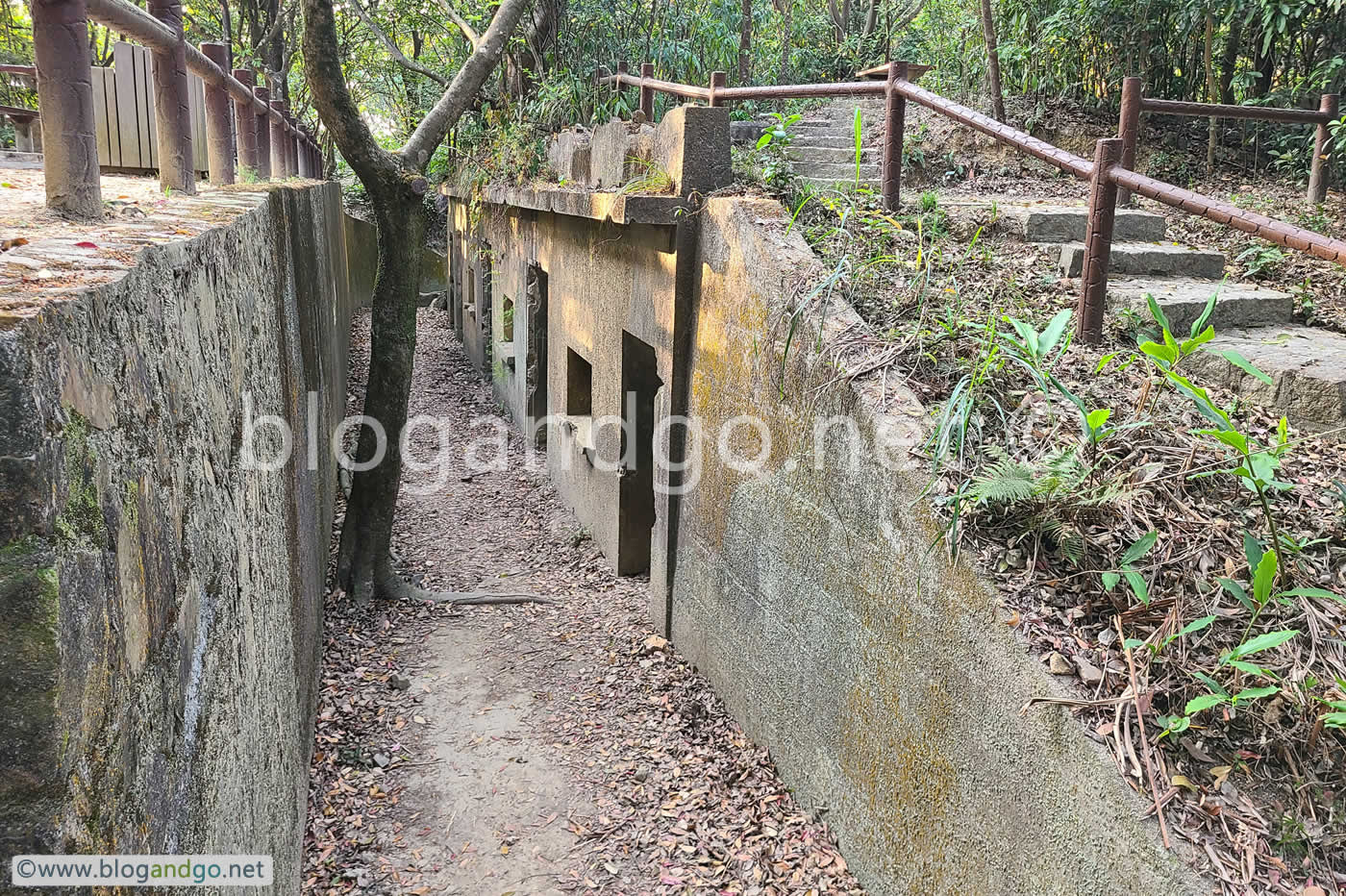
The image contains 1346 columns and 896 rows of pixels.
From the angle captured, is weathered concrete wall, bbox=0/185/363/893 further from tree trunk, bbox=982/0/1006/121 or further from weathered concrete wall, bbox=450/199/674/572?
tree trunk, bbox=982/0/1006/121

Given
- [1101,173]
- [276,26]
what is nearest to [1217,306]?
[1101,173]

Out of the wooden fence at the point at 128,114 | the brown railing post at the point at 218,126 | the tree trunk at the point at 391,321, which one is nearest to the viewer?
the brown railing post at the point at 218,126

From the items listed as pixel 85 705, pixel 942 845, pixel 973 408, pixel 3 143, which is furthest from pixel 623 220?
pixel 3 143

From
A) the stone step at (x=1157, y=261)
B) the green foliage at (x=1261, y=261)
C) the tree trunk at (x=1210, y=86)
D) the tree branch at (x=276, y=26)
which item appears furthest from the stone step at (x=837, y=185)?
the tree branch at (x=276, y=26)

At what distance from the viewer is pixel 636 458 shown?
22.7ft

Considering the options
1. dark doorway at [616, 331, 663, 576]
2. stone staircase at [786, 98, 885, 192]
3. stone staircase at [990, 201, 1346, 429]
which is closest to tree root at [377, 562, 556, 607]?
dark doorway at [616, 331, 663, 576]

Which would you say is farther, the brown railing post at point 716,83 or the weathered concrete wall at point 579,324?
the brown railing post at point 716,83

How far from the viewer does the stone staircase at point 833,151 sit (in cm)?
645

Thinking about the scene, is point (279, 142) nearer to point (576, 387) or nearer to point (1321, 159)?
point (576, 387)

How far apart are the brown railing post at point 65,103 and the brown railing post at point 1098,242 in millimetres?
3457

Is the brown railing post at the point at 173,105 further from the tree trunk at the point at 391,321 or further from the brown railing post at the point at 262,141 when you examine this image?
the brown railing post at the point at 262,141

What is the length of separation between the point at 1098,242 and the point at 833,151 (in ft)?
12.0

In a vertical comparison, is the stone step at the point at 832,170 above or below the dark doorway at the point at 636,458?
above

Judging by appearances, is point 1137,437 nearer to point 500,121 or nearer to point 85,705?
point 85,705
